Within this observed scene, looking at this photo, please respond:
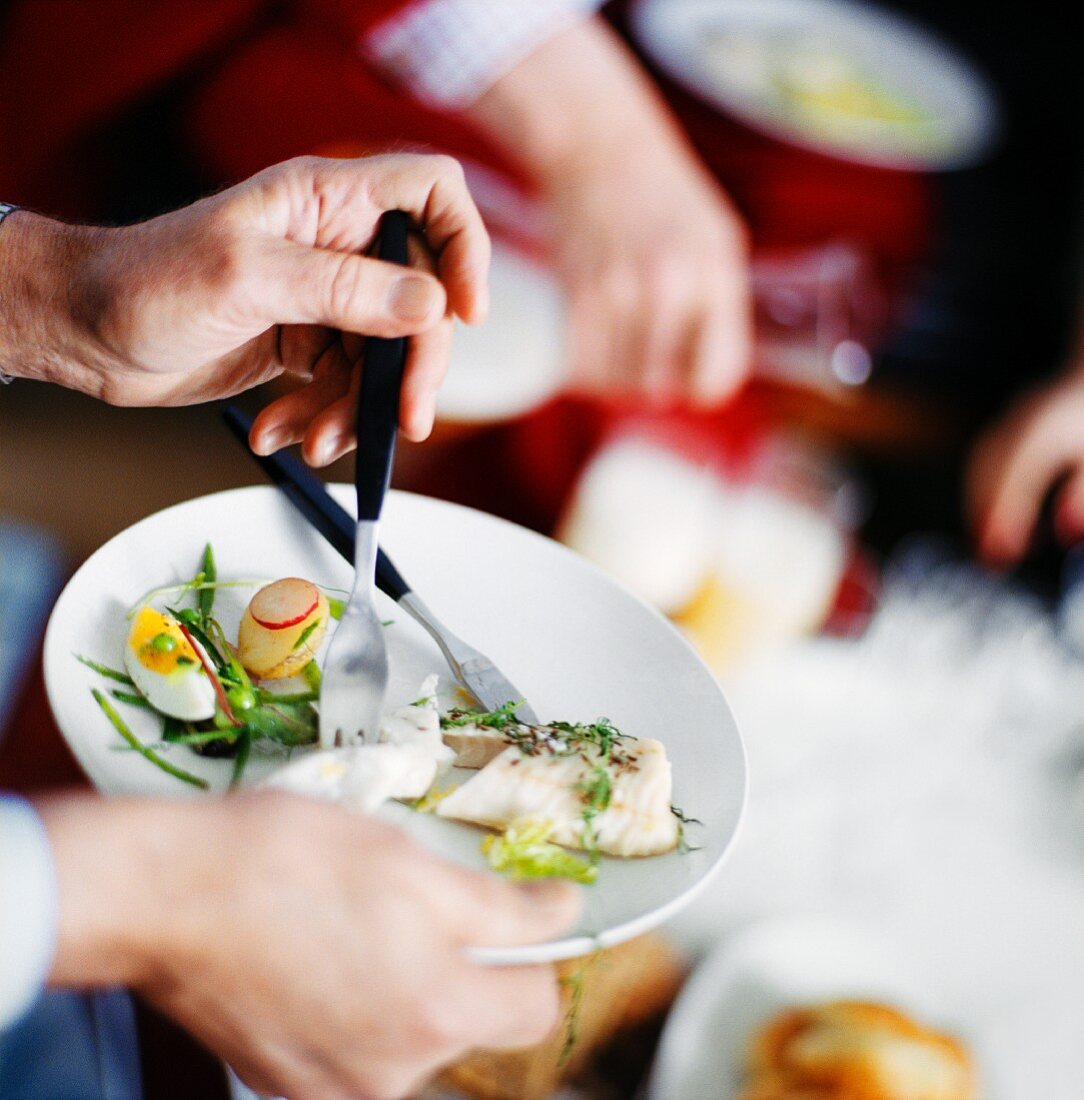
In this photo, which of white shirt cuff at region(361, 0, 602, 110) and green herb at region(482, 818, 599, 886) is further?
white shirt cuff at region(361, 0, 602, 110)

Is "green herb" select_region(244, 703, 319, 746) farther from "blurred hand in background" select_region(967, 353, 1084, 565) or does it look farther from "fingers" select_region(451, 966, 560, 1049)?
"blurred hand in background" select_region(967, 353, 1084, 565)

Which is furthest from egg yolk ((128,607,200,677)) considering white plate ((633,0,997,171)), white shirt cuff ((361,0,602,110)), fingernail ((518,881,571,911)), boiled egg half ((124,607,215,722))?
A: white plate ((633,0,997,171))

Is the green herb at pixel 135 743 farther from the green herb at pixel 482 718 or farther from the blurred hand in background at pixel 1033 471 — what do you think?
the blurred hand in background at pixel 1033 471

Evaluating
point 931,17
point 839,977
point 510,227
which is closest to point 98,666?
point 510,227

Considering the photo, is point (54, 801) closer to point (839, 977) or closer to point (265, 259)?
point (265, 259)

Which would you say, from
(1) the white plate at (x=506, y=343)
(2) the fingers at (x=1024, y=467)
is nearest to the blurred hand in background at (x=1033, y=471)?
(2) the fingers at (x=1024, y=467)

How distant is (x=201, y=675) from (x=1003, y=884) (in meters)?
0.56

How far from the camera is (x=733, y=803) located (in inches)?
10.8

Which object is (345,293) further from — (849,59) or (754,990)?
(849,59)

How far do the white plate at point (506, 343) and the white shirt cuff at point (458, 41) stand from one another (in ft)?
0.69

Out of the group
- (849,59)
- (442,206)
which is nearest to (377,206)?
(442,206)

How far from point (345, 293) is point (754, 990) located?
1.50 ft

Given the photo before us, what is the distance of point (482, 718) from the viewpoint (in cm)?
28

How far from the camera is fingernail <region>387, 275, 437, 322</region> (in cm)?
28
